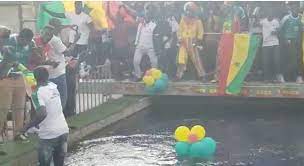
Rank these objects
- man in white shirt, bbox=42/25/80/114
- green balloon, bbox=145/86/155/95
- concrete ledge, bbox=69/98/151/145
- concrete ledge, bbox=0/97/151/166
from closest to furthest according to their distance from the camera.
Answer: concrete ledge, bbox=0/97/151/166 < man in white shirt, bbox=42/25/80/114 < concrete ledge, bbox=69/98/151/145 < green balloon, bbox=145/86/155/95

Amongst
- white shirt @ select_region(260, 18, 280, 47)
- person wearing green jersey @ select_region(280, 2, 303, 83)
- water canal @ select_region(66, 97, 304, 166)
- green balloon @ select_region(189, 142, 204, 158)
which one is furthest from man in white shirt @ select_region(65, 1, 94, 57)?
green balloon @ select_region(189, 142, 204, 158)

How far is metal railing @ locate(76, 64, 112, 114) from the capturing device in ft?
46.5

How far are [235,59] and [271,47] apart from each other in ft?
3.15

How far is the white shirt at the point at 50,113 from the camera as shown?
7504 mm

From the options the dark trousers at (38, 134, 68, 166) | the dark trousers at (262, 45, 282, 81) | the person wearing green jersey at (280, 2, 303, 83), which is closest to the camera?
the dark trousers at (38, 134, 68, 166)

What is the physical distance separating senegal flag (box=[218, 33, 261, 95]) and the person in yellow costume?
2.51 ft

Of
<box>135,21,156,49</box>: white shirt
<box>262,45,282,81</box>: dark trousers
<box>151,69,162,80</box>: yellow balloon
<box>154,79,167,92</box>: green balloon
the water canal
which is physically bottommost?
the water canal

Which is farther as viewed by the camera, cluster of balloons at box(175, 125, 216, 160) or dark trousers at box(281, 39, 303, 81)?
dark trousers at box(281, 39, 303, 81)

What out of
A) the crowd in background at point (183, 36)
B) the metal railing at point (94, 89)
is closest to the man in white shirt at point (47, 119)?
the crowd in background at point (183, 36)

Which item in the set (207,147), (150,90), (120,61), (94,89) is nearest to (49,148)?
(207,147)

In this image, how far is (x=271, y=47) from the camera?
1486 cm

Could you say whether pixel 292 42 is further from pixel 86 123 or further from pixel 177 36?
pixel 86 123

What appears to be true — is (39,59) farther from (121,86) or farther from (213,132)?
(121,86)

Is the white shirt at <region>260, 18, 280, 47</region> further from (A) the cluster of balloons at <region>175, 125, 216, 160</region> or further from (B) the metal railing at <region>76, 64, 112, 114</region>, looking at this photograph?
(A) the cluster of balloons at <region>175, 125, 216, 160</region>
